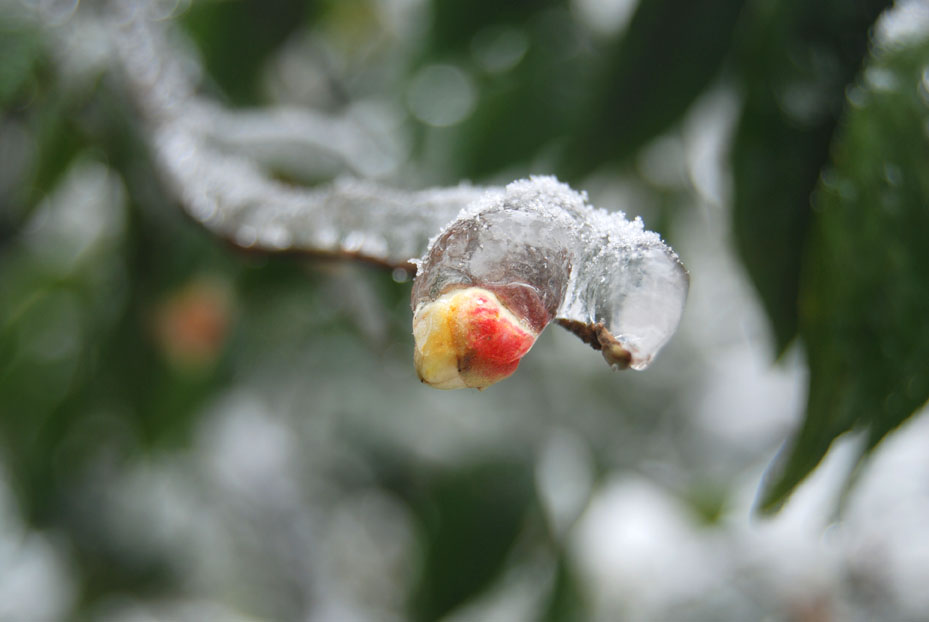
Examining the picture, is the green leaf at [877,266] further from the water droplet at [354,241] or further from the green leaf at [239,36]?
the green leaf at [239,36]

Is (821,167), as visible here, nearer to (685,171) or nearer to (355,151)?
(355,151)

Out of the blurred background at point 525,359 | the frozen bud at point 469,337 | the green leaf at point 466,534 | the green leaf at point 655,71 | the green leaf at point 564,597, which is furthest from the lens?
the green leaf at point 564,597

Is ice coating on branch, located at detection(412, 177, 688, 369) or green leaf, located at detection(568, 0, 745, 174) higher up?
ice coating on branch, located at detection(412, 177, 688, 369)

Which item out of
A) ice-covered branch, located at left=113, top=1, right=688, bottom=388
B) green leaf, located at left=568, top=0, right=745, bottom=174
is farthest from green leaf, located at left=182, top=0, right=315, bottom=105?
ice-covered branch, located at left=113, top=1, right=688, bottom=388

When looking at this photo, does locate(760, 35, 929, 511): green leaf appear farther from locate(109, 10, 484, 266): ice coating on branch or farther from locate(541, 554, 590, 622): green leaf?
locate(541, 554, 590, 622): green leaf

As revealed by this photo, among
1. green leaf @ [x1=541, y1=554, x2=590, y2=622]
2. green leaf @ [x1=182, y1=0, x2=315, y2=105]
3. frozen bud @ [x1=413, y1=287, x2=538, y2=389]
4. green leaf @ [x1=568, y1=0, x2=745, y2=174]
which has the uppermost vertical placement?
frozen bud @ [x1=413, y1=287, x2=538, y2=389]

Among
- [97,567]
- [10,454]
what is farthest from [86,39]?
[97,567]

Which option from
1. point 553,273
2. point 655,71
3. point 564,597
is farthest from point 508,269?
point 564,597

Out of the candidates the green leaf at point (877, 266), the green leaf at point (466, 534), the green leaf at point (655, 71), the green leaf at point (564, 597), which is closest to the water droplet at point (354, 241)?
the green leaf at point (877, 266)
